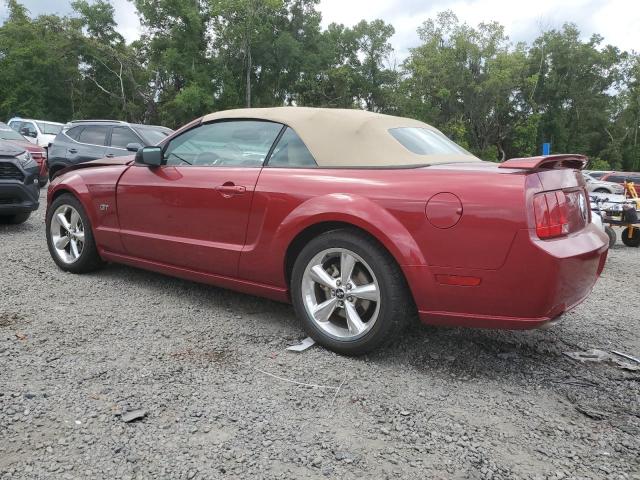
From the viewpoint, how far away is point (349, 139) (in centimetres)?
338

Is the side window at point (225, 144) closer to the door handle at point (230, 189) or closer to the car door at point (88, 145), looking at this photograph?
the door handle at point (230, 189)

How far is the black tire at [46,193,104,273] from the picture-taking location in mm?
4633

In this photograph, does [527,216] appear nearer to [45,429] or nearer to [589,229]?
[589,229]

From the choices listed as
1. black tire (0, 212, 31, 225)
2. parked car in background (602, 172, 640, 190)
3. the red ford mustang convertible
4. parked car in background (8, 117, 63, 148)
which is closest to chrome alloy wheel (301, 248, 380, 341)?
the red ford mustang convertible

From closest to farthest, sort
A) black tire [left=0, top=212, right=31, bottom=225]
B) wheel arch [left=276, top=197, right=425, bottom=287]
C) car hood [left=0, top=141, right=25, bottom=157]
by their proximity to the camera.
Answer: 1. wheel arch [left=276, top=197, right=425, bottom=287]
2. car hood [left=0, top=141, right=25, bottom=157]
3. black tire [left=0, top=212, right=31, bottom=225]

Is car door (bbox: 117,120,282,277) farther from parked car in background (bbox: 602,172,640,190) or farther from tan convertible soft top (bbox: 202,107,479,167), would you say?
parked car in background (bbox: 602,172,640,190)

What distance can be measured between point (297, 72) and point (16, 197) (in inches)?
1516

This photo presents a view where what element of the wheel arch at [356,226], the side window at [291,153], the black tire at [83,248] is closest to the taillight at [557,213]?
the wheel arch at [356,226]

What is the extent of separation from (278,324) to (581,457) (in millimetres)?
2066

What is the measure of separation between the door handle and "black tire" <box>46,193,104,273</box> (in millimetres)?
1668

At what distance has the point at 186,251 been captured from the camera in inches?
151

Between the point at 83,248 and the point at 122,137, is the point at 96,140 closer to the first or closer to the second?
the point at 122,137

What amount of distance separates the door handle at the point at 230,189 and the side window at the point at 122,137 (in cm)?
684

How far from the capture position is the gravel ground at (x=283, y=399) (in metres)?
2.12
